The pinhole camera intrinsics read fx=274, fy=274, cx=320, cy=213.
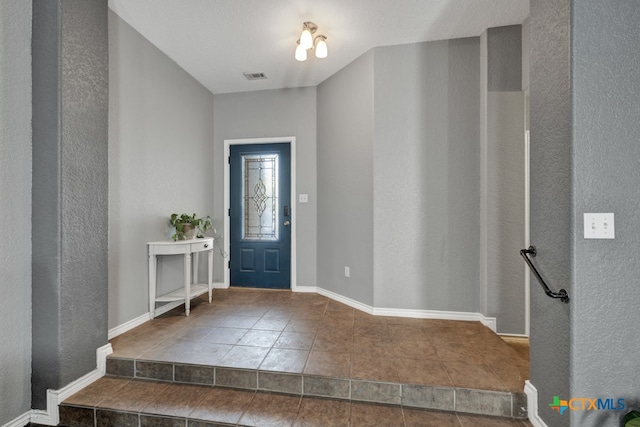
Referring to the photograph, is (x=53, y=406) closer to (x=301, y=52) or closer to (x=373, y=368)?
(x=373, y=368)

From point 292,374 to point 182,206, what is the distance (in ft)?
7.73

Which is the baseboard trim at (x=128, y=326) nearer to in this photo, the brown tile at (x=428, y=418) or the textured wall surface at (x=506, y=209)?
the brown tile at (x=428, y=418)

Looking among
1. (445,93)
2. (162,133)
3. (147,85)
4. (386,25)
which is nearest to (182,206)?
(162,133)

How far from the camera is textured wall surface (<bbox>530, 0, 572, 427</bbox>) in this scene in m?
1.37

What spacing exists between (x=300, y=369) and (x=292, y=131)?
9.65 ft

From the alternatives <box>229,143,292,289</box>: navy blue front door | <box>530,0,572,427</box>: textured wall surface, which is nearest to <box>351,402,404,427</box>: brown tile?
<box>530,0,572,427</box>: textured wall surface

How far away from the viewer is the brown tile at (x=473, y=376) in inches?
68.1

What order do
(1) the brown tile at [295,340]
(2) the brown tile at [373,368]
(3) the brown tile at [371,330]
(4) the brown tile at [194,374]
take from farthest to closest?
1. (3) the brown tile at [371,330]
2. (1) the brown tile at [295,340]
3. (4) the brown tile at [194,374]
4. (2) the brown tile at [373,368]

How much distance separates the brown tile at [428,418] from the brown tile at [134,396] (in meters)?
1.63

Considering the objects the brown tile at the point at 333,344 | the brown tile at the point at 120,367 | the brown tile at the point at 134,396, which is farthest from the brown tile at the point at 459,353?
the brown tile at the point at 120,367

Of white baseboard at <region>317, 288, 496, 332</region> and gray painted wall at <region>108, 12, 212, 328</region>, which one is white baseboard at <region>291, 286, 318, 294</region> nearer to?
white baseboard at <region>317, 288, 496, 332</region>

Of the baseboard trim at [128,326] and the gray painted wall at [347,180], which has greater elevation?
the gray painted wall at [347,180]

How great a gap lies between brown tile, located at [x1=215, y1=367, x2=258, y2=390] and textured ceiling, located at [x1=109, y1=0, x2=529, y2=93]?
2861 mm

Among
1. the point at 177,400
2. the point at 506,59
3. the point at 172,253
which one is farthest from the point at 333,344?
the point at 506,59
